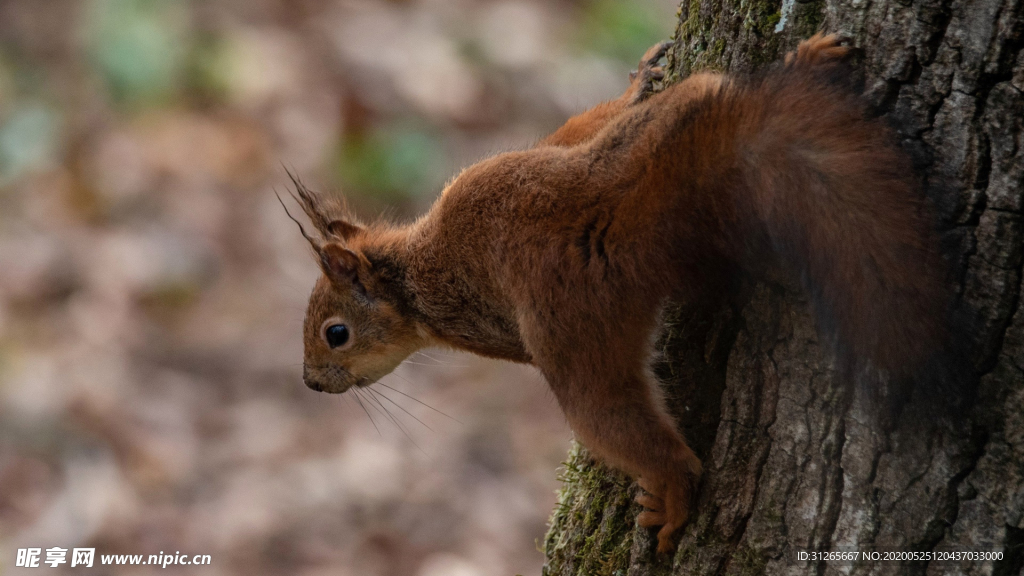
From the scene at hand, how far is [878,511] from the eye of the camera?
178cm

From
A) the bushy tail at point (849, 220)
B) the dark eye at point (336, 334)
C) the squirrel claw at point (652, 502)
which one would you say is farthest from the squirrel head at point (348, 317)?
the bushy tail at point (849, 220)

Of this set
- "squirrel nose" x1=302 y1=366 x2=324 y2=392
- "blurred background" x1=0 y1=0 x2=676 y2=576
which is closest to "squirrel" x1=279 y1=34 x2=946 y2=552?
"squirrel nose" x1=302 y1=366 x2=324 y2=392

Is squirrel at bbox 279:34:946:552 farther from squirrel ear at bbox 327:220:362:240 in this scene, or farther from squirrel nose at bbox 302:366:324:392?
squirrel nose at bbox 302:366:324:392

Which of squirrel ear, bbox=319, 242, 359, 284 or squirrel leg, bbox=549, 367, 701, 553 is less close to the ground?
squirrel ear, bbox=319, 242, 359, 284

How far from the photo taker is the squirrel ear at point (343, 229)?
10.3 feet

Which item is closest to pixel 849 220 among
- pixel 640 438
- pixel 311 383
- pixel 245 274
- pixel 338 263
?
pixel 640 438

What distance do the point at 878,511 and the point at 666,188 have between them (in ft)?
2.58

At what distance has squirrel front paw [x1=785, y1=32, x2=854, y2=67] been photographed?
72.0 inches

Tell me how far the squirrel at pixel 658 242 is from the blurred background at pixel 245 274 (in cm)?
155

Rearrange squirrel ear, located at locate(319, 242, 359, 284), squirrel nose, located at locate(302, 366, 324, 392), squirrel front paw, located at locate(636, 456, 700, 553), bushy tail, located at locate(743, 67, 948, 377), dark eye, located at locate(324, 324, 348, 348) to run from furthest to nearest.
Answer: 1. squirrel nose, located at locate(302, 366, 324, 392)
2. dark eye, located at locate(324, 324, 348, 348)
3. squirrel ear, located at locate(319, 242, 359, 284)
4. squirrel front paw, located at locate(636, 456, 700, 553)
5. bushy tail, located at locate(743, 67, 948, 377)

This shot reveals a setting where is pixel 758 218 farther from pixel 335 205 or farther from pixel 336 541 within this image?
pixel 336 541

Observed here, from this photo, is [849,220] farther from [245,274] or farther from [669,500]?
[245,274]

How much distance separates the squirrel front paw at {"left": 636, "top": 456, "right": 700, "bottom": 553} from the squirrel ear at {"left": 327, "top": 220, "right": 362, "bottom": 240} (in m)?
1.43

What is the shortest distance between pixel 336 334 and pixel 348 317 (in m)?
0.08
